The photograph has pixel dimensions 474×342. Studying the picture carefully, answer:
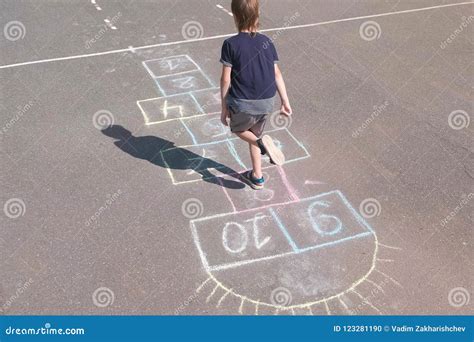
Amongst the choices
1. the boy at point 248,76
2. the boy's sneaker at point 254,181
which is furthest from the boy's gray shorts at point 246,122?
the boy's sneaker at point 254,181

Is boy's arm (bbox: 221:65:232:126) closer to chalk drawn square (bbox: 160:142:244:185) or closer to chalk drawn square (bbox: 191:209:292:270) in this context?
chalk drawn square (bbox: 160:142:244:185)

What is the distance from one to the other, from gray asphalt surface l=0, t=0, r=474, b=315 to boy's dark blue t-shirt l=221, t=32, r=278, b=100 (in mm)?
1090

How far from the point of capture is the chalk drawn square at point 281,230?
398 cm

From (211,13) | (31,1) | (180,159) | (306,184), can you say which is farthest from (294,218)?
(31,1)

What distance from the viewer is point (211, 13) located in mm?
9336

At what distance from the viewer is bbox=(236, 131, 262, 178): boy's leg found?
4508 millimetres

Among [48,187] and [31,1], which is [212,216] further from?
[31,1]

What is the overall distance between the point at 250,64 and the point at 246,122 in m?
0.60

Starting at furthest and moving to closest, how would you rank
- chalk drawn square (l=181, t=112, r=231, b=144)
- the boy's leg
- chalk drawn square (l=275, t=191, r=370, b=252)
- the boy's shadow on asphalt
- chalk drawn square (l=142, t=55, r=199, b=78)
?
1. chalk drawn square (l=142, t=55, r=199, b=78)
2. chalk drawn square (l=181, t=112, r=231, b=144)
3. the boy's shadow on asphalt
4. the boy's leg
5. chalk drawn square (l=275, t=191, r=370, b=252)

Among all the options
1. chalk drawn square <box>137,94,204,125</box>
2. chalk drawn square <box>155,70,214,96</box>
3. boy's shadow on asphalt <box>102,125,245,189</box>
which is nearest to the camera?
boy's shadow on asphalt <box>102,125,245,189</box>

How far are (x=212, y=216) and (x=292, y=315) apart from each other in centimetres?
131

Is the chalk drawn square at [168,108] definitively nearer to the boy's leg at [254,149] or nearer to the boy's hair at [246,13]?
the boy's leg at [254,149]

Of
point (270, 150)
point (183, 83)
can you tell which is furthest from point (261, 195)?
point (183, 83)

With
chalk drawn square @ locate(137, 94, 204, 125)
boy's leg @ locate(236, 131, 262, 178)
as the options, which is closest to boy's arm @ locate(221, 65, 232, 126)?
boy's leg @ locate(236, 131, 262, 178)
